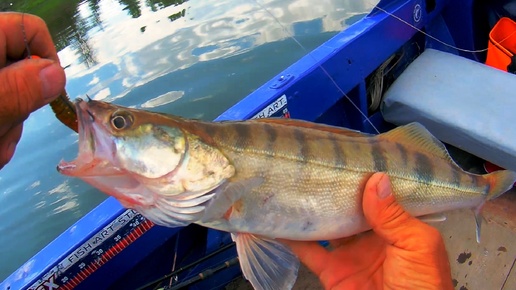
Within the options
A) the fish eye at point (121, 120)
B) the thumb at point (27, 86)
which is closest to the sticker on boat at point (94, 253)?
the fish eye at point (121, 120)

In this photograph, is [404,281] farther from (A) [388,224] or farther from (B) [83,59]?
(B) [83,59]

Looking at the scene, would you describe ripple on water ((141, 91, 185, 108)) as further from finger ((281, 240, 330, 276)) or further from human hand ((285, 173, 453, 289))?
human hand ((285, 173, 453, 289))

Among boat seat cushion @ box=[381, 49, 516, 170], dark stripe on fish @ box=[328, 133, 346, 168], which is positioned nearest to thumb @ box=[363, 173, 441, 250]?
dark stripe on fish @ box=[328, 133, 346, 168]

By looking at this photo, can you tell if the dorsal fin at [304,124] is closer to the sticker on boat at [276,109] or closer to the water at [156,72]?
the sticker on boat at [276,109]

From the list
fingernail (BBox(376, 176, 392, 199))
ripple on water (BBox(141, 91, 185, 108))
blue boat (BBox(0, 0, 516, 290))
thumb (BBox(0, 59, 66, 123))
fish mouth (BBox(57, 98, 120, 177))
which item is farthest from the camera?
ripple on water (BBox(141, 91, 185, 108))

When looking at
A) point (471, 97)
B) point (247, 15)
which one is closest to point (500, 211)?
point (471, 97)

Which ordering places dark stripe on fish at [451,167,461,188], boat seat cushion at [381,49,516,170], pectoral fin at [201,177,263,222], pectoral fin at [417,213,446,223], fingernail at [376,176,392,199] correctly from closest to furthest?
pectoral fin at [201,177,263,222] → fingernail at [376,176,392,199] → dark stripe on fish at [451,167,461,188] → pectoral fin at [417,213,446,223] → boat seat cushion at [381,49,516,170]

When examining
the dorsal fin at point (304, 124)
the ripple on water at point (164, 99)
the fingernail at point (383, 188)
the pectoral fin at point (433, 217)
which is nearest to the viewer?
the fingernail at point (383, 188)
